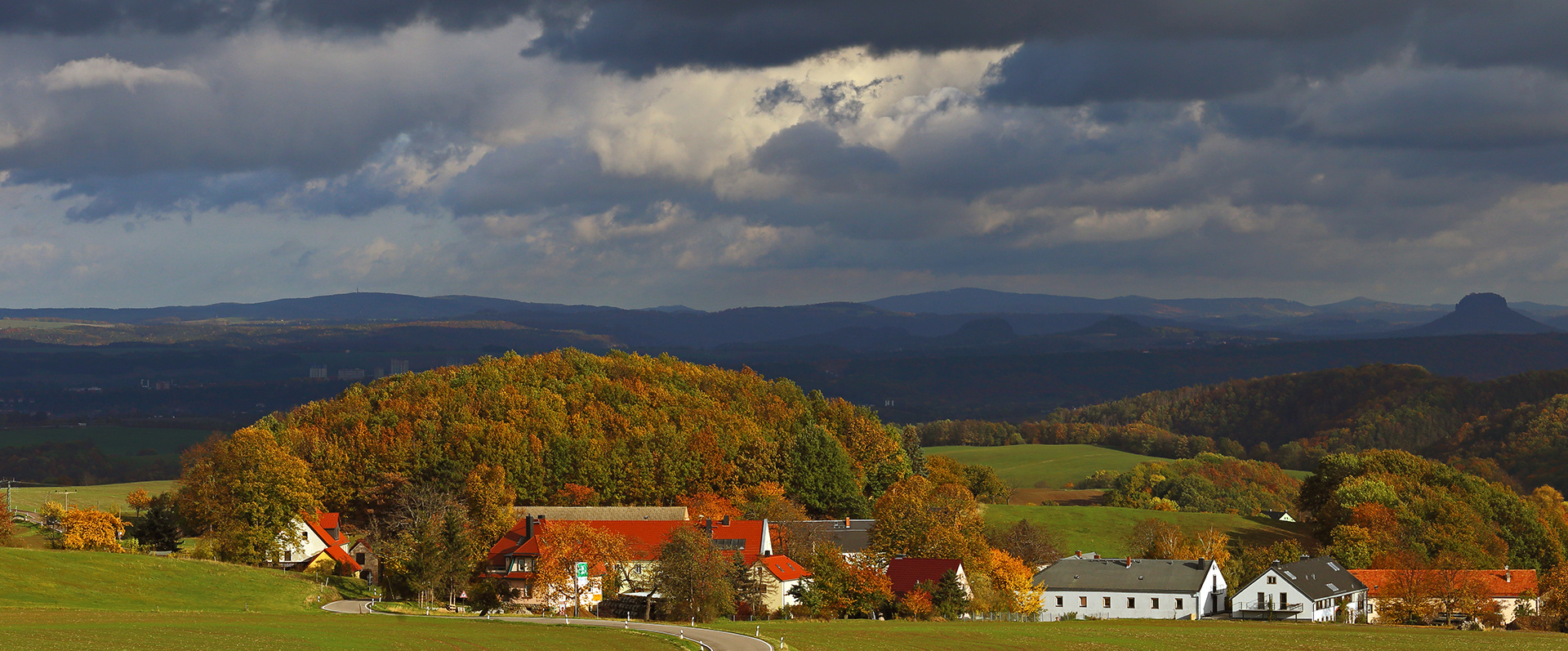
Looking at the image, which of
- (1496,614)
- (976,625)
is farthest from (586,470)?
(1496,614)

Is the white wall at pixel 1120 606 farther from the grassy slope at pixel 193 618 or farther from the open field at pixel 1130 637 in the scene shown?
the grassy slope at pixel 193 618

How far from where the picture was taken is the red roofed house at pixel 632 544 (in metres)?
86.0

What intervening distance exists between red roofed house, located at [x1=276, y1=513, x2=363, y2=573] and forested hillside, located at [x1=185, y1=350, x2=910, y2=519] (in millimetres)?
8251

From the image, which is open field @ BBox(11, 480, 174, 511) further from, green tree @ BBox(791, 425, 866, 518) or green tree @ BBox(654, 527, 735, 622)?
green tree @ BBox(654, 527, 735, 622)

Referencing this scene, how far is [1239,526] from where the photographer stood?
431 feet

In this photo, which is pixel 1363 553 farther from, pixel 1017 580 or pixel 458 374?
pixel 458 374

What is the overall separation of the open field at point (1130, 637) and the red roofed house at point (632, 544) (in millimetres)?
18933

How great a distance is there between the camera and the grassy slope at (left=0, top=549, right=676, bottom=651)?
4275 centimetres

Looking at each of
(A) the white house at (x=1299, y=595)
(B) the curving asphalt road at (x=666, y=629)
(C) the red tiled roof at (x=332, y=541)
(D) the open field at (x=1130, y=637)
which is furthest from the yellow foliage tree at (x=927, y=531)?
(C) the red tiled roof at (x=332, y=541)

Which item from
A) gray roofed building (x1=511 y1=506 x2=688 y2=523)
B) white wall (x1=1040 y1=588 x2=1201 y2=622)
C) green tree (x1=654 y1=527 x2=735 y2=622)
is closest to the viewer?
green tree (x1=654 y1=527 x2=735 y2=622)

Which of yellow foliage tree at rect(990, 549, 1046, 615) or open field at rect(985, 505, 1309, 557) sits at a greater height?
open field at rect(985, 505, 1309, 557)

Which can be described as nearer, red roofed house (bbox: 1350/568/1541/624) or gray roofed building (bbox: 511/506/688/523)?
red roofed house (bbox: 1350/568/1541/624)

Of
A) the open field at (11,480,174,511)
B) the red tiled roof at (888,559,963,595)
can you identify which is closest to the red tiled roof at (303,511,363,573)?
the open field at (11,480,174,511)

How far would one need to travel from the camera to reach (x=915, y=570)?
3445 inches
